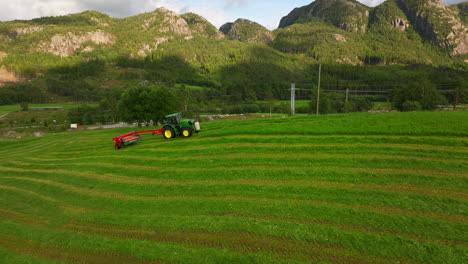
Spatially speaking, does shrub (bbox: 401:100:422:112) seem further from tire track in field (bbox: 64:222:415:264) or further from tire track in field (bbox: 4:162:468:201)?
tire track in field (bbox: 64:222:415:264)

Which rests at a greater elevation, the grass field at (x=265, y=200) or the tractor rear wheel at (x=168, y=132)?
the tractor rear wheel at (x=168, y=132)

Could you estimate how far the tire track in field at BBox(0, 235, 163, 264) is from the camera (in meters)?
8.26

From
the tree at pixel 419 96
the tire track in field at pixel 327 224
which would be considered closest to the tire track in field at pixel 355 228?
the tire track in field at pixel 327 224

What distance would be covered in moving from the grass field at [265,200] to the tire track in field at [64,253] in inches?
2.0

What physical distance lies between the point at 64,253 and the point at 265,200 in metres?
8.37

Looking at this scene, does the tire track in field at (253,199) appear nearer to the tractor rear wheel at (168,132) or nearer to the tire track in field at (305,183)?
the tire track in field at (305,183)

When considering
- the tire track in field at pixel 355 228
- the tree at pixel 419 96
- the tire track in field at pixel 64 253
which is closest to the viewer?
the tire track in field at pixel 355 228

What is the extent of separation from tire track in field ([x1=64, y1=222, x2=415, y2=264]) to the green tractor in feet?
39.5

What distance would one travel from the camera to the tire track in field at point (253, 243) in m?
7.14

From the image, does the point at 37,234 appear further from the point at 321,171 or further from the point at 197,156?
the point at 321,171

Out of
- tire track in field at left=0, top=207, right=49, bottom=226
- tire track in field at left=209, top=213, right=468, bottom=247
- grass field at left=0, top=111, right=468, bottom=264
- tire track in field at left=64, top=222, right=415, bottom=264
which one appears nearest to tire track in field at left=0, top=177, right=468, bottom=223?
grass field at left=0, top=111, right=468, bottom=264

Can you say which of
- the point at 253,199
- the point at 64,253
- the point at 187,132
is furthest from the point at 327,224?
the point at 187,132

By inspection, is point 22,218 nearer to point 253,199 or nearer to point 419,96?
point 253,199

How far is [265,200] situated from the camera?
34.8ft
